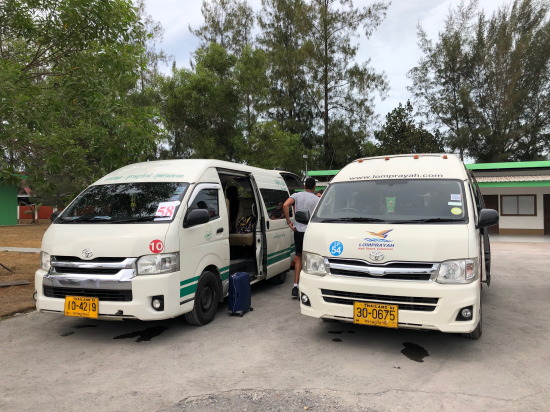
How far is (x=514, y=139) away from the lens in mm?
31344

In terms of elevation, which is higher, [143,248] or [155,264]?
[143,248]

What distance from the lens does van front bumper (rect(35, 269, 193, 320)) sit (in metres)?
4.38

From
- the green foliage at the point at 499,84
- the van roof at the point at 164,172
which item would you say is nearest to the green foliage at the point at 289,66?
the green foliage at the point at 499,84

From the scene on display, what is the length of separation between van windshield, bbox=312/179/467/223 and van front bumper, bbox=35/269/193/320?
6.17ft

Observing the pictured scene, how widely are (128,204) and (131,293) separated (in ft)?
4.16

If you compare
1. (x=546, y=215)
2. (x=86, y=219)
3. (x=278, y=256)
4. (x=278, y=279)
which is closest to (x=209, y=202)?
(x=86, y=219)

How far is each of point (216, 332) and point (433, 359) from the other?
2422mm

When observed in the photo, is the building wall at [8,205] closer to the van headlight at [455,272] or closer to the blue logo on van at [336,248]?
the blue logo on van at [336,248]

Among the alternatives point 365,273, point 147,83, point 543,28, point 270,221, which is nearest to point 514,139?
point 543,28

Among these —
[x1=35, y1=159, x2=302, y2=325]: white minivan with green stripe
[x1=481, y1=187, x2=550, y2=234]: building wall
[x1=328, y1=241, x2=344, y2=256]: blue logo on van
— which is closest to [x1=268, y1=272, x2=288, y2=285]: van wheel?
[x1=35, y1=159, x2=302, y2=325]: white minivan with green stripe

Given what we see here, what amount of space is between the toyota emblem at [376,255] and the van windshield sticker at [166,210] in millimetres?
2273

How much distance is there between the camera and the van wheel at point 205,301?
16.7 feet

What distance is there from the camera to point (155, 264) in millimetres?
4504

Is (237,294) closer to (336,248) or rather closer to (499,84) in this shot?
(336,248)
